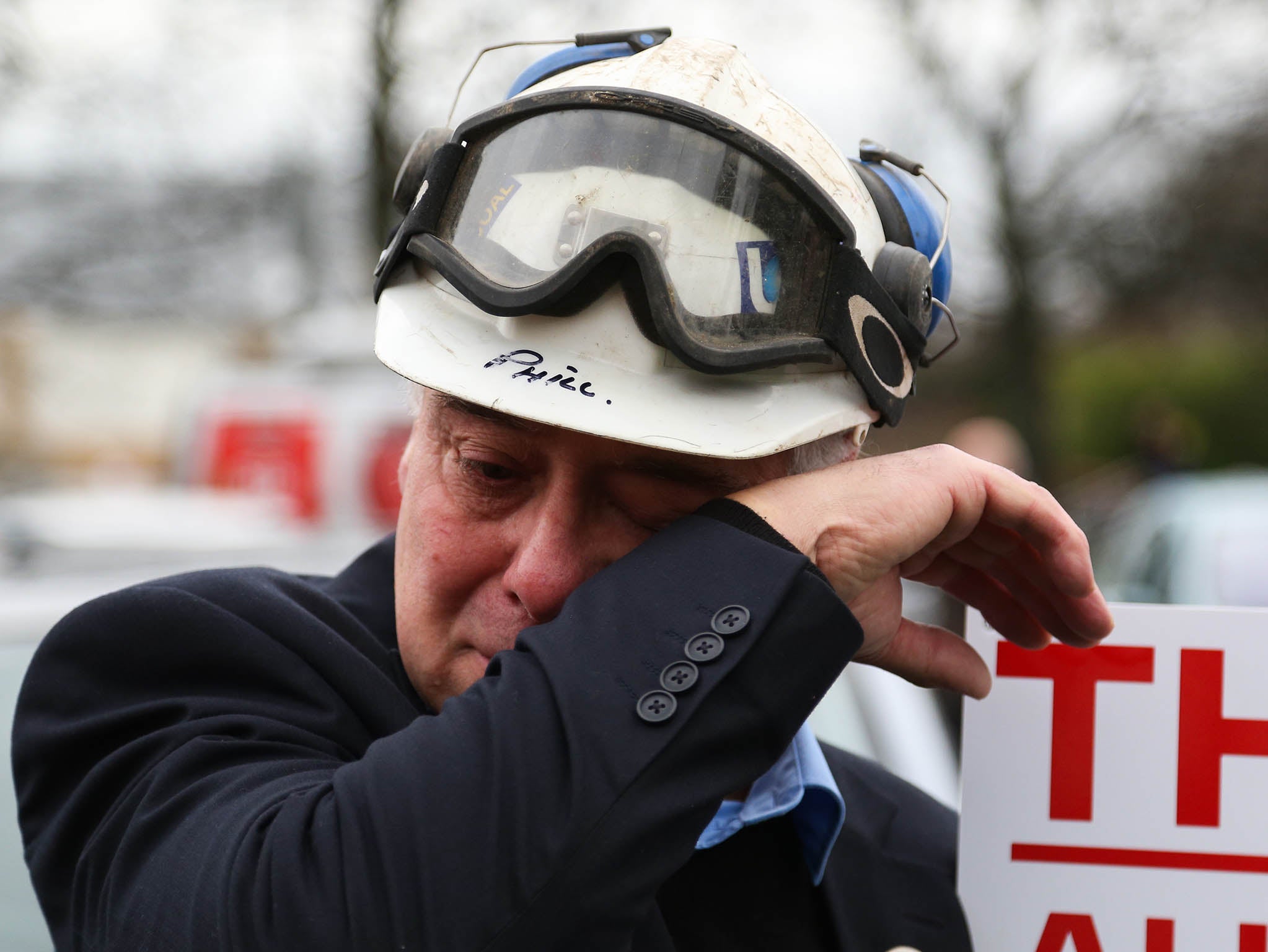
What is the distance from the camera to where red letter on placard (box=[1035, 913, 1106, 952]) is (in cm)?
207

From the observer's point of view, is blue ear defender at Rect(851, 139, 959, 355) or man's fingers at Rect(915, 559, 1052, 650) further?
man's fingers at Rect(915, 559, 1052, 650)

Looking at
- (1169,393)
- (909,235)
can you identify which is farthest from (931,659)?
(1169,393)

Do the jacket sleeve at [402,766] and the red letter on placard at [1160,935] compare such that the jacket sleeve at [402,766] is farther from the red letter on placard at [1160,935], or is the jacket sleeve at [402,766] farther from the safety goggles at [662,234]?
the red letter on placard at [1160,935]

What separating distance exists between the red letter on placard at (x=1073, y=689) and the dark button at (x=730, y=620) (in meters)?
0.75

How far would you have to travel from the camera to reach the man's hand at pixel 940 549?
5.57 ft

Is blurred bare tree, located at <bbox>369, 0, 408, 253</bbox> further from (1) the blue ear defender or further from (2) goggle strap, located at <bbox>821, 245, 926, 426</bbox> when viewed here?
(2) goggle strap, located at <bbox>821, 245, 926, 426</bbox>

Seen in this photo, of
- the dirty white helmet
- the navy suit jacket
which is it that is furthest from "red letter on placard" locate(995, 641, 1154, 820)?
the navy suit jacket

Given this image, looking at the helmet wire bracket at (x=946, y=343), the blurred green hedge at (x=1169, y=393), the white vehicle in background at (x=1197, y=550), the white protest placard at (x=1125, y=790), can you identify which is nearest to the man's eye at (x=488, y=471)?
the helmet wire bracket at (x=946, y=343)

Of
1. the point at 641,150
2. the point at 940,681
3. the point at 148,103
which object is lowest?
the point at 940,681

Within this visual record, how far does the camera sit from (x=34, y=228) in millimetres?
16641

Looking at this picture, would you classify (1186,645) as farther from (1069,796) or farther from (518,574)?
(518,574)

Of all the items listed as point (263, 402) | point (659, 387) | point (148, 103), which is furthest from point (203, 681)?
point (148, 103)

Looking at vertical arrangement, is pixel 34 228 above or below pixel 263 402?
above

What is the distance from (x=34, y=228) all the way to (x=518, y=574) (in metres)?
16.7
